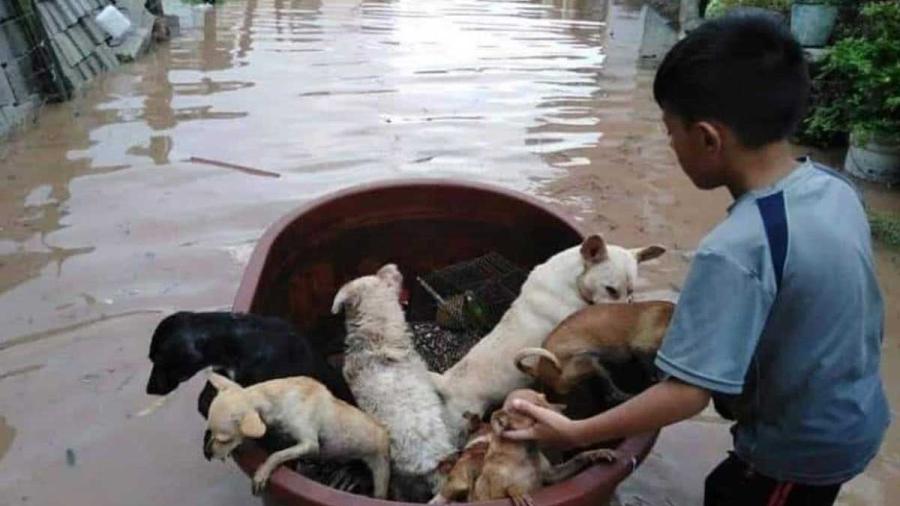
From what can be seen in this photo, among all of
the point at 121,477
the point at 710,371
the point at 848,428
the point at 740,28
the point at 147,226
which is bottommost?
the point at 121,477

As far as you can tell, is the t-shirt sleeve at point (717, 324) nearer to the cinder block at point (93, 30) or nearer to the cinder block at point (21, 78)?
the cinder block at point (21, 78)

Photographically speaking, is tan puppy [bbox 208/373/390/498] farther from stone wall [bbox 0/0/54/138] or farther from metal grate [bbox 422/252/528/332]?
stone wall [bbox 0/0/54/138]

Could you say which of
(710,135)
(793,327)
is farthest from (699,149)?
(793,327)

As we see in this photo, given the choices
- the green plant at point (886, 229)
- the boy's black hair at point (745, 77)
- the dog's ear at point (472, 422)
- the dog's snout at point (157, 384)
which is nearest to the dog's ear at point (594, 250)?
the dog's ear at point (472, 422)

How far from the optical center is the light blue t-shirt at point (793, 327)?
150 centimetres

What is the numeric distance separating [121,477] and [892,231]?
14.8 ft

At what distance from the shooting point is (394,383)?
2.47 meters

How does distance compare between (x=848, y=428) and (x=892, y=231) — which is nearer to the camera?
(x=848, y=428)

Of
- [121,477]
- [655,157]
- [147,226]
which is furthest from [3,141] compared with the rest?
[655,157]

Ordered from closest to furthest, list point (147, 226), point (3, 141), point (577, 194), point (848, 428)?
point (848, 428) → point (147, 226) → point (577, 194) → point (3, 141)

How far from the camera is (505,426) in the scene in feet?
6.31

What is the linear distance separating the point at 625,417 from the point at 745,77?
2.31 feet

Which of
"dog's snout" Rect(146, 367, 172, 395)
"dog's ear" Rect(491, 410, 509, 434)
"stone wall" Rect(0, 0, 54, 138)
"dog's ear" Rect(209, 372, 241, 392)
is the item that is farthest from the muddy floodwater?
"dog's ear" Rect(491, 410, 509, 434)

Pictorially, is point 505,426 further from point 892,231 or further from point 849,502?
point 892,231
